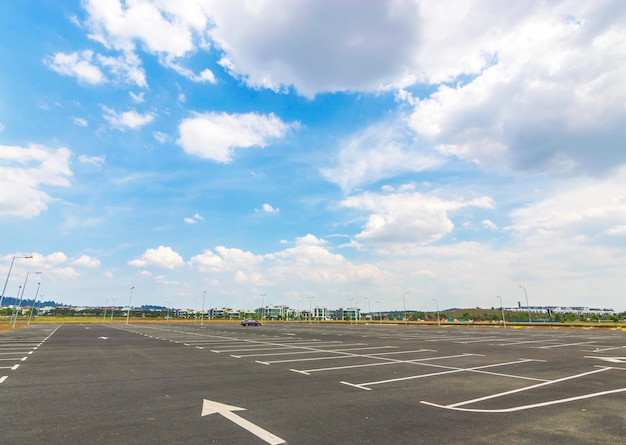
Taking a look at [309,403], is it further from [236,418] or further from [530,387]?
[530,387]

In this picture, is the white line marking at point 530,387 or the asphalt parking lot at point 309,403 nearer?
the asphalt parking lot at point 309,403

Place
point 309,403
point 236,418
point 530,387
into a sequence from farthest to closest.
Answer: point 530,387
point 309,403
point 236,418

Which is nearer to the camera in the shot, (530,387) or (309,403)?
(309,403)

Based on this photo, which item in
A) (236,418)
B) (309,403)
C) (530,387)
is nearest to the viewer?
(236,418)

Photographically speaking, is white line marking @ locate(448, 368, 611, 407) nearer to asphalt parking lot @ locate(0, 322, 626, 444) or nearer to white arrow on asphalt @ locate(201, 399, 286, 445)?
asphalt parking lot @ locate(0, 322, 626, 444)

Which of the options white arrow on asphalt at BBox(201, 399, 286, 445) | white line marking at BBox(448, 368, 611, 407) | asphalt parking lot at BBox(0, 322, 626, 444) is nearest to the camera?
white arrow on asphalt at BBox(201, 399, 286, 445)

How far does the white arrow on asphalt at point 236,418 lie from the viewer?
235 inches

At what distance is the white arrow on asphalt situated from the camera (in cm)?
596

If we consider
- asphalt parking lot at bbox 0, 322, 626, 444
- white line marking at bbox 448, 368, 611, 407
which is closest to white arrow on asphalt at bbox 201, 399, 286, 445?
asphalt parking lot at bbox 0, 322, 626, 444

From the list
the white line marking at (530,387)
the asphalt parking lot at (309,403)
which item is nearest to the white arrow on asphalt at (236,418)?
the asphalt parking lot at (309,403)

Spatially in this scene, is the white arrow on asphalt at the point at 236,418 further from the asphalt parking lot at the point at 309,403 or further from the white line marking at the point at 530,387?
the white line marking at the point at 530,387

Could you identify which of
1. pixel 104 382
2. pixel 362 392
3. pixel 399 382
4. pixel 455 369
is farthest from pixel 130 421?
pixel 455 369

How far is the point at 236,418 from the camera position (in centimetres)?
712

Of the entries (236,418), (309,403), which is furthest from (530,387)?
(236,418)
